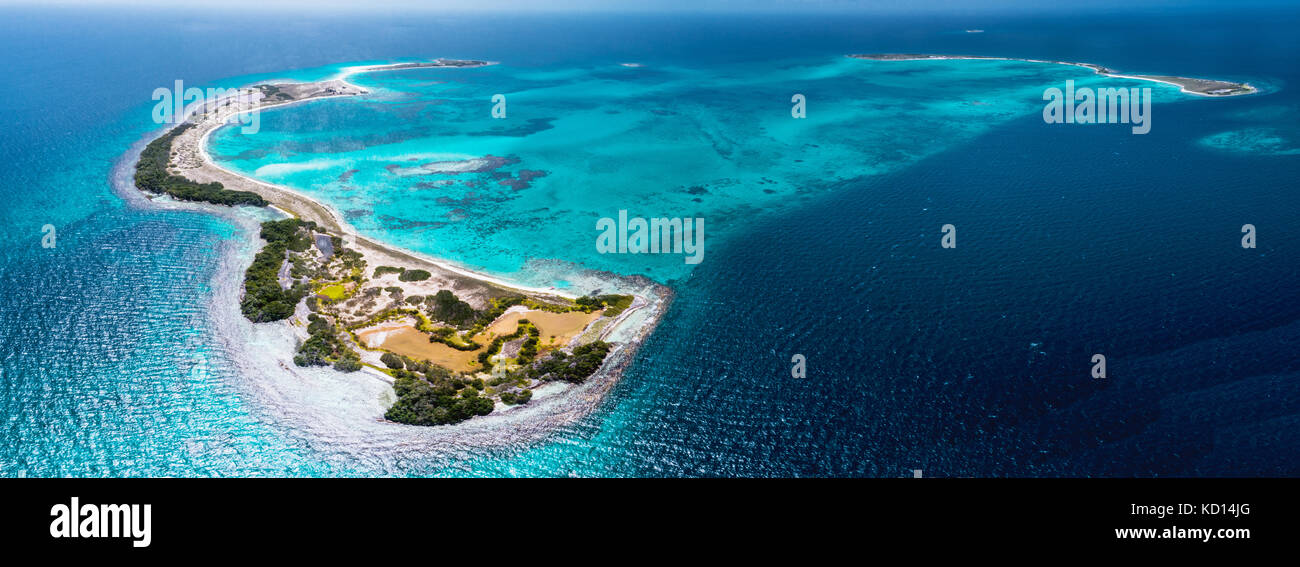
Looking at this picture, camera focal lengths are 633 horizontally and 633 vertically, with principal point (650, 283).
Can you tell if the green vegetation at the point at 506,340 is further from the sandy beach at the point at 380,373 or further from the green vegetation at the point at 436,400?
the green vegetation at the point at 436,400

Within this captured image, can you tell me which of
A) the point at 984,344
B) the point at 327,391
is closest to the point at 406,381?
the point at 327,391

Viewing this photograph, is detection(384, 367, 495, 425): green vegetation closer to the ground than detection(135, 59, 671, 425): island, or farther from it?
closer to the ground

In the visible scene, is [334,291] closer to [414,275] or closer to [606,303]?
[414,275]

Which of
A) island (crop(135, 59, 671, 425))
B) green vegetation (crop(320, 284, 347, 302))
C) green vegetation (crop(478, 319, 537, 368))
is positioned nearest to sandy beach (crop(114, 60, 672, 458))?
island (crop(135, 59, 671, 425))

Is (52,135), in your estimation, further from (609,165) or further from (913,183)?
(913,183)

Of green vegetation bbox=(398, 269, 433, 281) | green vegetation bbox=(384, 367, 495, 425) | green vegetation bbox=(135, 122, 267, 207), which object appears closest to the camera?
green vegetation bbox=(384, 367, 495, 425)

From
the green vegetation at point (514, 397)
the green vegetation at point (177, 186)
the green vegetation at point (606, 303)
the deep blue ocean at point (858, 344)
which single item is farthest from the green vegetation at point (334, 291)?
the green vegetation at point (177, 186)

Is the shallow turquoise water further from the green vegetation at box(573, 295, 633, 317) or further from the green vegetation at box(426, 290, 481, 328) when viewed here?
the green vegetation at box(426, 290, 481, 328)

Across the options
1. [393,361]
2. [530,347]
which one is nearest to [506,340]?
[530,347]
